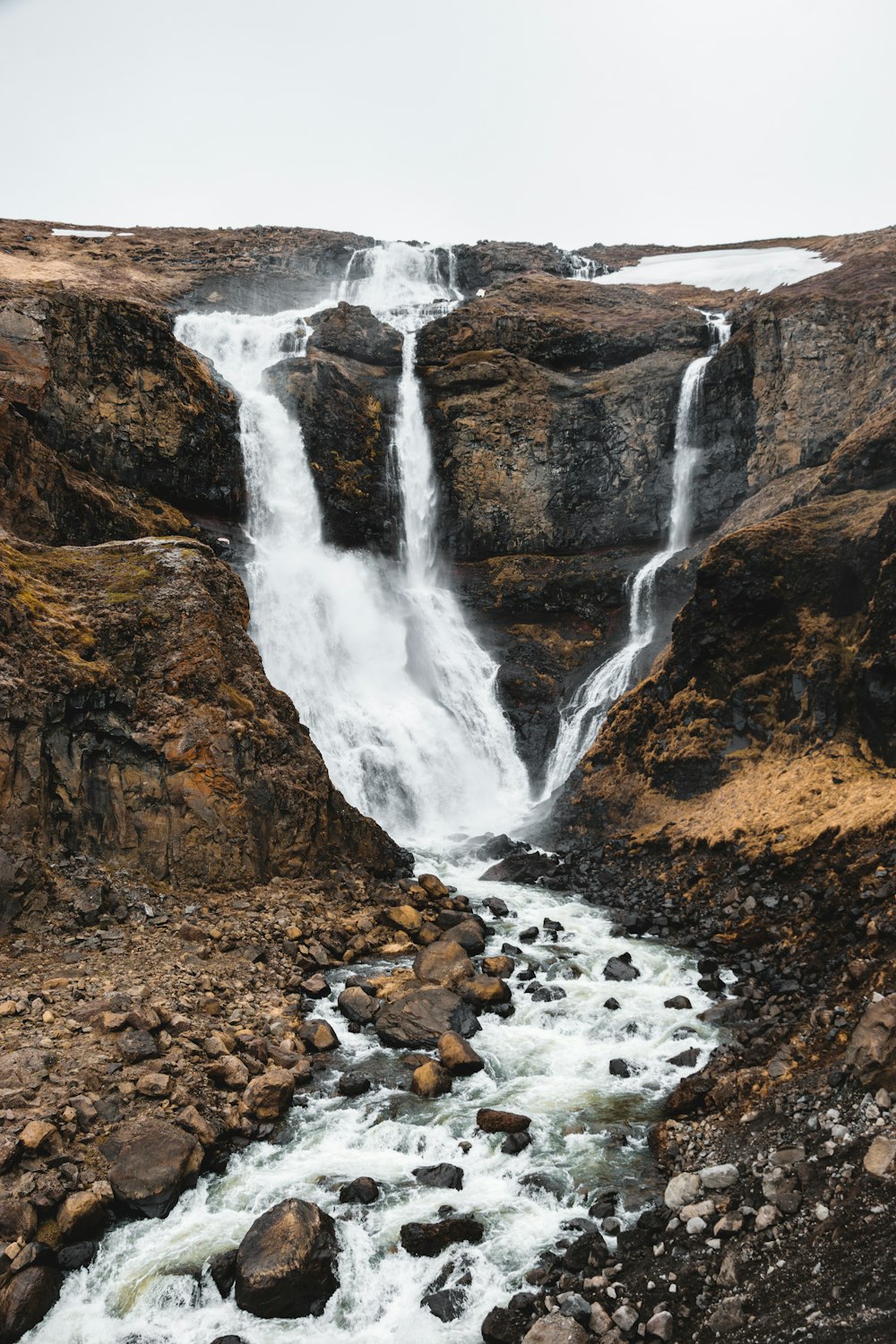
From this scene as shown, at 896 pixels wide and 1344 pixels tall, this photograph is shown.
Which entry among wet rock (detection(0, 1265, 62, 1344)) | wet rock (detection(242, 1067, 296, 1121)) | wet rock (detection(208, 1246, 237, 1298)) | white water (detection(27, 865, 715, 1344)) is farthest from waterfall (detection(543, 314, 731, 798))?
wet rock (detection(0, 1265, 62, 1344))

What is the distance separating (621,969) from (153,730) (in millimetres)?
9417

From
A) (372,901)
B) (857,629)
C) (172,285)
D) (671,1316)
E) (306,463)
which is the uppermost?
(172,285)

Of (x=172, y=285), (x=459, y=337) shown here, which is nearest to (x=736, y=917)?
(x=459, y=337)

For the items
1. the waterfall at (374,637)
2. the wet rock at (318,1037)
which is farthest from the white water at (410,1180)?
the waterfall at (374,637)

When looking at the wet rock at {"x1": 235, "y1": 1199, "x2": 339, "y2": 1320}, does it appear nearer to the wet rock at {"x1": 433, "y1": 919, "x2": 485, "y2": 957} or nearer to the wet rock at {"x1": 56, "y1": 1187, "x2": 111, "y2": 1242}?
the wet rock at {"x1": 56, "y1": 1187, "x2": 111, "y2": 1242}

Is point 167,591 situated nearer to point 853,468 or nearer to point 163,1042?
point 163,1042

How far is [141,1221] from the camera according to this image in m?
7.07

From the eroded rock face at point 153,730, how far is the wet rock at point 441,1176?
713cm

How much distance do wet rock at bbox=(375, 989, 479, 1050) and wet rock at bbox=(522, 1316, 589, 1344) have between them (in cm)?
473

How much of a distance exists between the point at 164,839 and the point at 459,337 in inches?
1243

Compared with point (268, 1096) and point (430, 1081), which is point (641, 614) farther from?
point (268, 1096)

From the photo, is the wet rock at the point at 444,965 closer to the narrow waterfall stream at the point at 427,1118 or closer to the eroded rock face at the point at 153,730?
the narrow waterfall stream at the point at 427,1118

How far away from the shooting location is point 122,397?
25.9 metres

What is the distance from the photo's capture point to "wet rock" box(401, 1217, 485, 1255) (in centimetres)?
685
